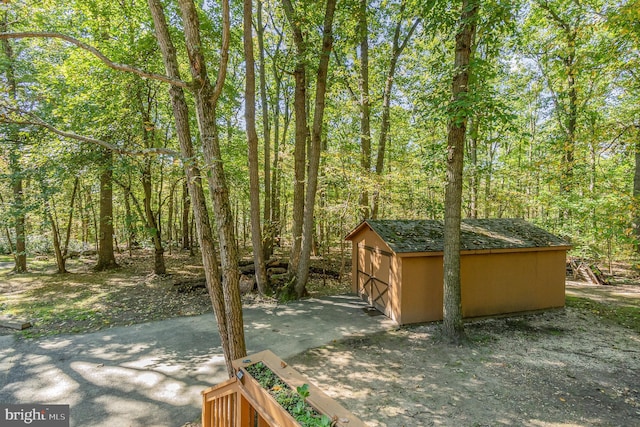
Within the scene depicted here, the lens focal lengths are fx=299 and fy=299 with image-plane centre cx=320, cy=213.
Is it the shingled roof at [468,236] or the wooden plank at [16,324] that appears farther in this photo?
the shingled roof at [468,236]

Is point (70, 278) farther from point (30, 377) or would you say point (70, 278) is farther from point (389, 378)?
point (389, 378)

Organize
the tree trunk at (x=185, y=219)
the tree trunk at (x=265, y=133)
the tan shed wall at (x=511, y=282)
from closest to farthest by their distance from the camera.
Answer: the tan shed wall at (x=511, y=282)
the tree trunk at (x=265, y=133)
the tree trunk at (x=185, y=219)

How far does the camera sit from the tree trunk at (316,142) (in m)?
8.11

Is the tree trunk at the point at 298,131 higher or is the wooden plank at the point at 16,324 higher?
the tree trunk at the point at 298,131

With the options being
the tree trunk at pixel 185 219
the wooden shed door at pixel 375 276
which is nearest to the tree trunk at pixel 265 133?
the wooden shed door at pixel 375 276

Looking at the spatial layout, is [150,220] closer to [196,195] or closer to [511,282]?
[196,195]

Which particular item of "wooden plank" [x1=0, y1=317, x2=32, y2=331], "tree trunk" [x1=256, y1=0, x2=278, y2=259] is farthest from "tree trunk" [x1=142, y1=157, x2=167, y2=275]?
"wooden plank" [x1=0, y1=317, x2=32, y2=331]

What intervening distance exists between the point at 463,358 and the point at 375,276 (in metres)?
3.35

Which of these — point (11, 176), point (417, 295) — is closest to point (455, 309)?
point (417, 295)

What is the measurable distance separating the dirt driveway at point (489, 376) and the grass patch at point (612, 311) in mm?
603

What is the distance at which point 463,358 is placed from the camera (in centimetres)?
575

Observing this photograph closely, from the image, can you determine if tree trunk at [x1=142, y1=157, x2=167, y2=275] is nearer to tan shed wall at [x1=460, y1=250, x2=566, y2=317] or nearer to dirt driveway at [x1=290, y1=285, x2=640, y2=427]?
dirt driveway at [x1=290, y1=285, x2=640, y2=427]

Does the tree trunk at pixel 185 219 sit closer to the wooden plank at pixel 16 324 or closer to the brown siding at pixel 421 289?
the wooden plank at pixel 16 324

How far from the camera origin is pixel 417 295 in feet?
24.8
